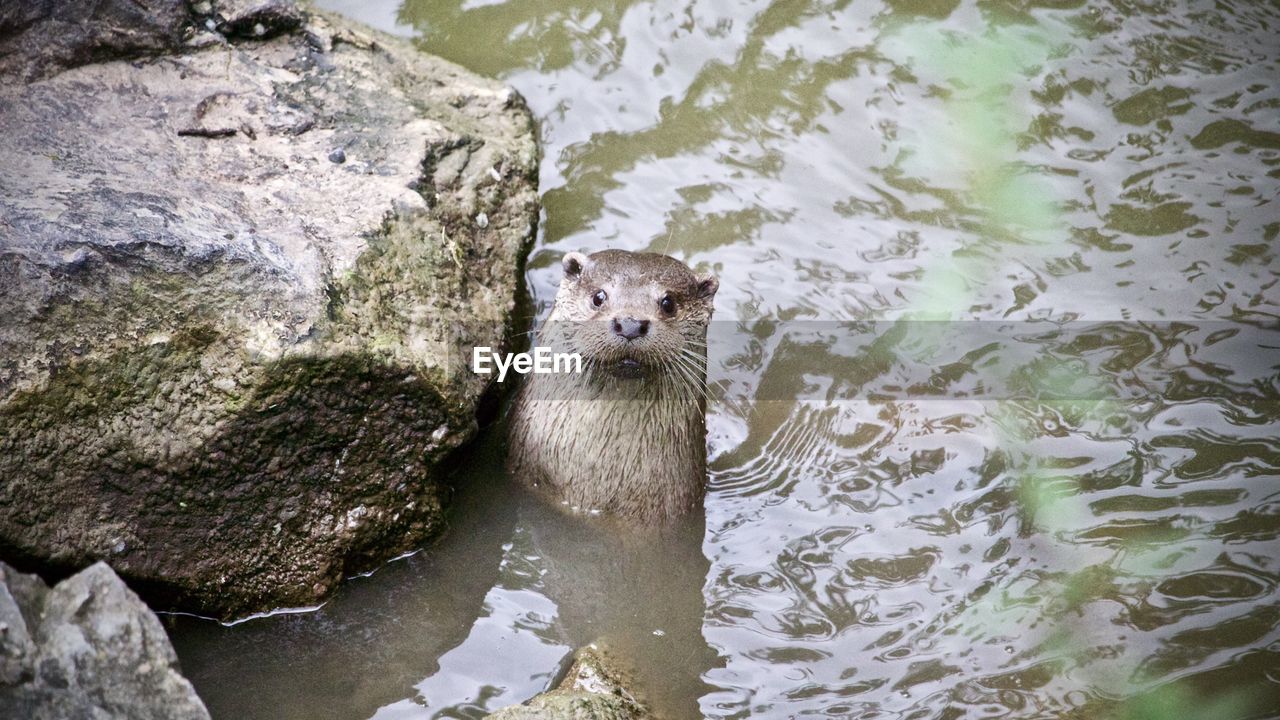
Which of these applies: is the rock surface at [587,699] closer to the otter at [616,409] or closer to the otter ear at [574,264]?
the otter at [616,409]

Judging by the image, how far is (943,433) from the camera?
14.9ft

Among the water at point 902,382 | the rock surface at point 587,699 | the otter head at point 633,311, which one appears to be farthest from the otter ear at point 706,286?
the rock surface at point 587,699

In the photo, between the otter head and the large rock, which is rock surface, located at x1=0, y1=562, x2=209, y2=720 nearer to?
the large rock

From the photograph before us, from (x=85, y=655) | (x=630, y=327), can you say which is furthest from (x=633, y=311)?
(x=85, y=655)

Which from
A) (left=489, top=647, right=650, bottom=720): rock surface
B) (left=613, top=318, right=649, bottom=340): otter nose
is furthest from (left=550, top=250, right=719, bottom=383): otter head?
(left=489, top=647, right=650, bottom=720): rock surface

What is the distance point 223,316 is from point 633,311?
1255 mm

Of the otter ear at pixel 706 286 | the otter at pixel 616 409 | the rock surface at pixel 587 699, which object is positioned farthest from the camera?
the otter ear at pixel 706 286

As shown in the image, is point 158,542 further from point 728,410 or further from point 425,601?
point 728,410

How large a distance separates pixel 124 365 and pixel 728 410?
2.23m

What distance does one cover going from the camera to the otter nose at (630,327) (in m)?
3.79

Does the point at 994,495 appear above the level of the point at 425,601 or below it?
above

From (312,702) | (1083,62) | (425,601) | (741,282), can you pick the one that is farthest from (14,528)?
(1083,62)

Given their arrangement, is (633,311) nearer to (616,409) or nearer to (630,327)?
(630,327)

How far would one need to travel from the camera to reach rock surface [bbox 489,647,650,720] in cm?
317
